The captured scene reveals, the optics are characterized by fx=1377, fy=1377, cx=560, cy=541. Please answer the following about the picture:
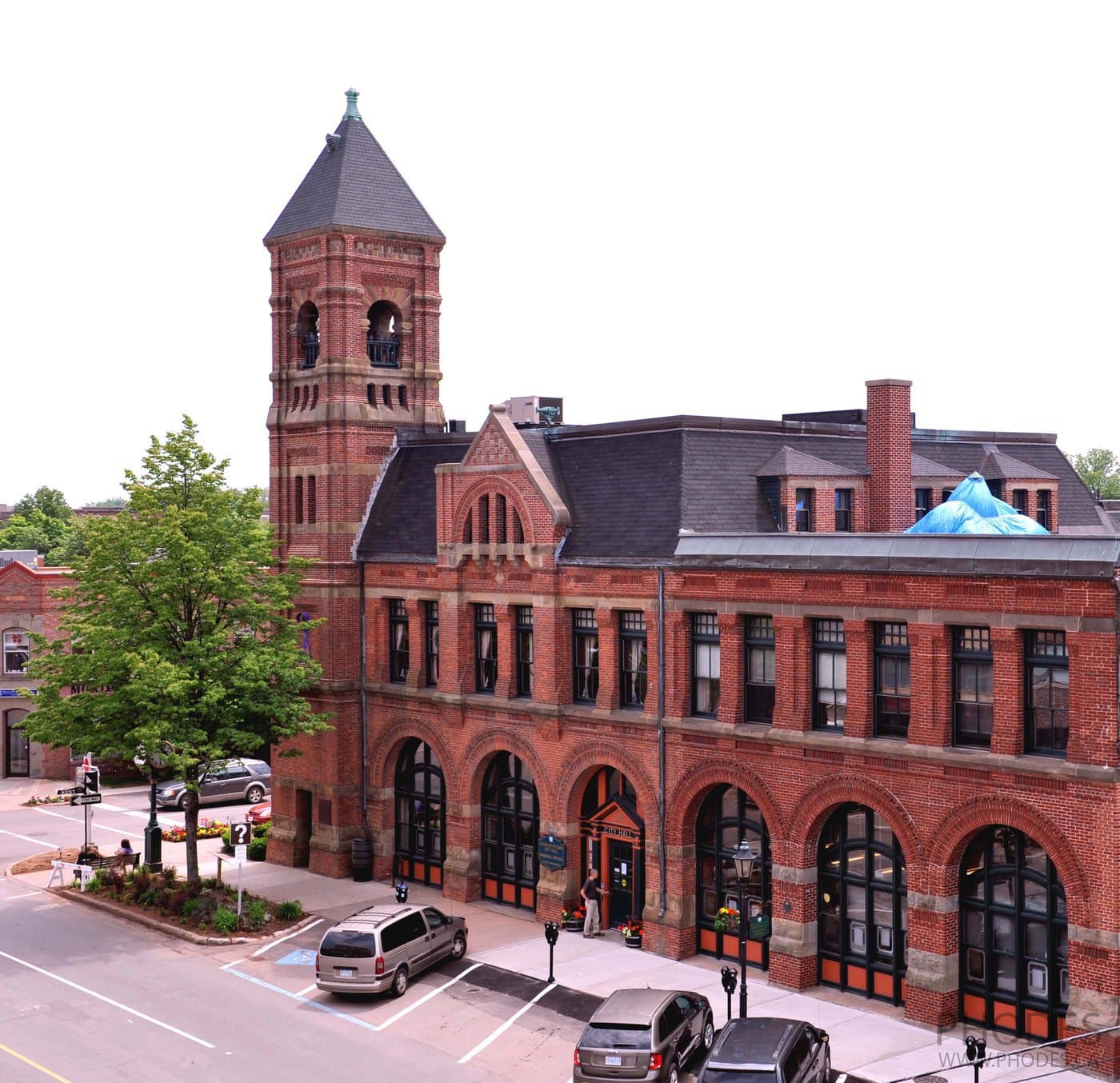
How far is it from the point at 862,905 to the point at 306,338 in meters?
24.4

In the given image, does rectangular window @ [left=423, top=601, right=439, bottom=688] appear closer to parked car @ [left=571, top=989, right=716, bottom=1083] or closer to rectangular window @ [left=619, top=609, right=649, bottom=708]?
rectangular window @ [left=619, top=609, right=649, bottom=708]

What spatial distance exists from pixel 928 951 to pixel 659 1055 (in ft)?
20.6

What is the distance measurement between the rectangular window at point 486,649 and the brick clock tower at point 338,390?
5.19m

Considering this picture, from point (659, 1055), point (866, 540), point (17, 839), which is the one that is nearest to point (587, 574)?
point (866, 540)

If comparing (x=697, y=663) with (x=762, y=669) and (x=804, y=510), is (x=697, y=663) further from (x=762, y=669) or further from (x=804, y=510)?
(x=804, y=510)

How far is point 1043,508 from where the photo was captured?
44094mm

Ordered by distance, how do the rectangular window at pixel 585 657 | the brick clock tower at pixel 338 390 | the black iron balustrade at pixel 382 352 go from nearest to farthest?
the rectangular window at pixel 585 657
the brick clock tower at pixel 338 390
the black iron balustrade at pixel 382 352

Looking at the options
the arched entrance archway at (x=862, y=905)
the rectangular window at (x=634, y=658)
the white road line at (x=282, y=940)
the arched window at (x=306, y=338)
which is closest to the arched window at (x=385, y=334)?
the arched window at (x=306, y=338)

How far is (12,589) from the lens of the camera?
194 ft

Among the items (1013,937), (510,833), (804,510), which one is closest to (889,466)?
(804,510)

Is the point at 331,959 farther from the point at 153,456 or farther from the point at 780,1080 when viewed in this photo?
the point at 153,456

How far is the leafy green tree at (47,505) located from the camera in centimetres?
16200

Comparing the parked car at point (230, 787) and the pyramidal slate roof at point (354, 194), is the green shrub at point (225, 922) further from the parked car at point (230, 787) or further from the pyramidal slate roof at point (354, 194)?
the pyramidal slate roof at point (354, 194)

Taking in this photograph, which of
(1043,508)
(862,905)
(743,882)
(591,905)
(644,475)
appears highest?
(644,475)
